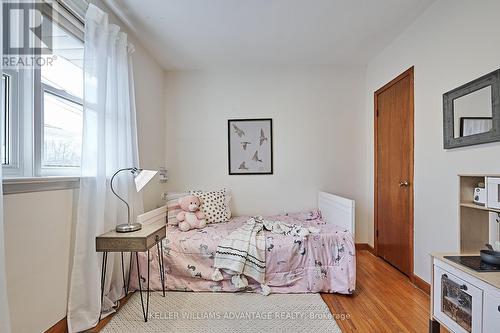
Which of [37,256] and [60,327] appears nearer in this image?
[37,256]

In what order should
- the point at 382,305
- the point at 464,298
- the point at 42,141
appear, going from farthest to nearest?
the point at 382,305 < the point at 42,141 < the point at 464,298

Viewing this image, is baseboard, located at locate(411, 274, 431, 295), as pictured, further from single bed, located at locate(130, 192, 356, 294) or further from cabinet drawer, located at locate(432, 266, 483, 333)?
cabinet drawer, located at locate(432, 266, 483, 333)

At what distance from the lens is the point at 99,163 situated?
2031 mm

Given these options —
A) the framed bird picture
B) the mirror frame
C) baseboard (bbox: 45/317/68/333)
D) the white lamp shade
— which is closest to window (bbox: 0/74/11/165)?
the white lamp shade

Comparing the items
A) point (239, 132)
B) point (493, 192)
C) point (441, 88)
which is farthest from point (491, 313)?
point (239, 132)

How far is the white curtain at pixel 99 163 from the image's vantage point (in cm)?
190

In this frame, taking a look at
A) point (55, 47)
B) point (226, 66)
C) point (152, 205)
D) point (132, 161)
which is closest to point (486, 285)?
point (132, 161)

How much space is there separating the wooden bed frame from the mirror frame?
3.09ft

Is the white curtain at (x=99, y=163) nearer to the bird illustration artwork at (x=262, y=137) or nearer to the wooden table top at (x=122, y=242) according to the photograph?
the wooden table top at (x=122, y=242)

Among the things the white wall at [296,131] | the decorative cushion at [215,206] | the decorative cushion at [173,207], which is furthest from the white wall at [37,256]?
the white wall at [296,131]

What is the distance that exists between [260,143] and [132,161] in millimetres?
1762

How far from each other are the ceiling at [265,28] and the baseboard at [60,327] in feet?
7.96

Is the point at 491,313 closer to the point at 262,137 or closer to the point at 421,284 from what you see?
the point at 421,284

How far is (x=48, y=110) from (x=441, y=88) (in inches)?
117
